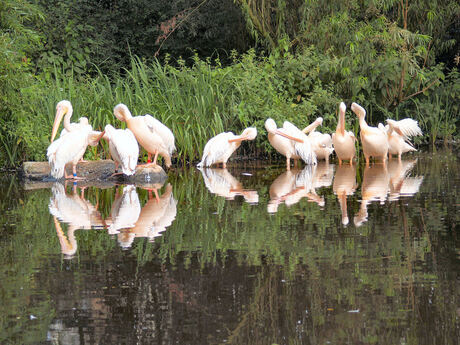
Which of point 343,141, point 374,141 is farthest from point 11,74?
point 374,141

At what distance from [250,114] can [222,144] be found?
2497mm

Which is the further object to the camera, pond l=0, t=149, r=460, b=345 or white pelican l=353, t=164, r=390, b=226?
white pelican l=353, t=164, r=390, b=226

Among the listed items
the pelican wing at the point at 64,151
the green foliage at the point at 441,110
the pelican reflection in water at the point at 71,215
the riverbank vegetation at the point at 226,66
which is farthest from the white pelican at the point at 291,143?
the green foliage at the point at 441,110

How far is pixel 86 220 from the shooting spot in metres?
7.17

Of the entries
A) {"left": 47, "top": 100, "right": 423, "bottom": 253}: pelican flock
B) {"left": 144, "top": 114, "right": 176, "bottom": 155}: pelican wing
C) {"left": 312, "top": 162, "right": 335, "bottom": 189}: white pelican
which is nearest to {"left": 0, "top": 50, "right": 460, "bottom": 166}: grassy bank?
{"left": 47, "top": 100, "right": 423, "bottom": 253}: pelican flock

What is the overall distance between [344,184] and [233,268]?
17.2 ft

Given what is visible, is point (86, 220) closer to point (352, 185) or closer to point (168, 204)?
point (168, 204)

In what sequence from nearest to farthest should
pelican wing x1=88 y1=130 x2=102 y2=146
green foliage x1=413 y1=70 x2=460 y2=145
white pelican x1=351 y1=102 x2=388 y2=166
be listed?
pelican wing x1=88 y1=130 x2=102 y2=146 < white pelican x1=351 y1=102 x2=388 y2=166 < green foliage x1=413 y1=70 x2=460 y2=145

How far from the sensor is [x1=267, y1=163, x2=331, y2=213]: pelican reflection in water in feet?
27.3

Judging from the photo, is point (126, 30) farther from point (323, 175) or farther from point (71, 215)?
point (71, 215)

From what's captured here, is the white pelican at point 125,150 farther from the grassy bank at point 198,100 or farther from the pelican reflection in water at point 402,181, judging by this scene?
the pelican reflection in water at point 402,181

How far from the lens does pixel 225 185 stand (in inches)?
406

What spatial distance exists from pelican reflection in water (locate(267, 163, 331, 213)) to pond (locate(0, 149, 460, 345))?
72 mm

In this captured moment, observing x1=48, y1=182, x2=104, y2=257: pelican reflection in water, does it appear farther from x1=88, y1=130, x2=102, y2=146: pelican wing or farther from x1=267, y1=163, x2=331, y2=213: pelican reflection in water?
x1=88, y1=130, x2=102, y2=146: pelican wing
